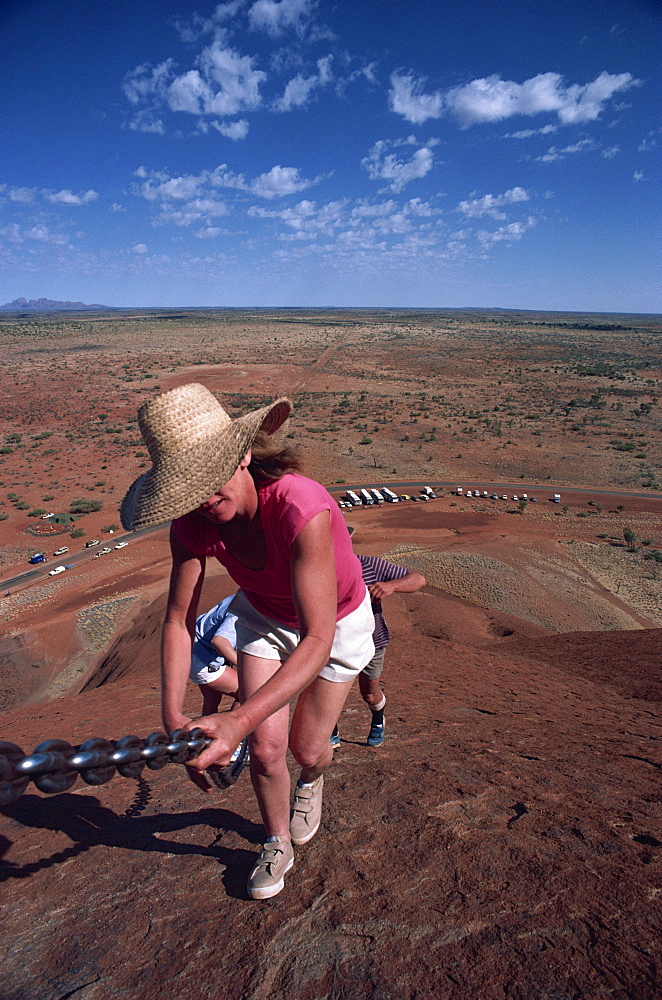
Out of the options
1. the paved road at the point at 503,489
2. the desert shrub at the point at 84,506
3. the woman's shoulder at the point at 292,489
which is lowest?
the desert shrub at the point at 84,506

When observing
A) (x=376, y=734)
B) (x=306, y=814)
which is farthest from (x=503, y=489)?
(x=306, y=814)

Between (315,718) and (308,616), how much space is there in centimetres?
63

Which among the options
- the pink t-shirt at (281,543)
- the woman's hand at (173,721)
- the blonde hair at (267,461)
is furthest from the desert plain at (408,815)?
the woman's hand at (173,721)

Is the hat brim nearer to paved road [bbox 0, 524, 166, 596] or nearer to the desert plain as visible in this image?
the desert plain

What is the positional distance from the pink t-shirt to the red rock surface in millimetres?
1055

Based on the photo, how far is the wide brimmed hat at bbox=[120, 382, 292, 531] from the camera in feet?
6.15

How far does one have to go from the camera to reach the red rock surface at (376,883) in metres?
1.71

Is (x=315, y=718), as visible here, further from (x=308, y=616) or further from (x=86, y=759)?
(x=86, y=759)

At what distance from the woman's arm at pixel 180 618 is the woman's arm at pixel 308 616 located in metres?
0.57

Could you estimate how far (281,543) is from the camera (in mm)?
2062

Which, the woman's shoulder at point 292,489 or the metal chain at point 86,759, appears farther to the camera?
the woman's shoulder at point 292,489

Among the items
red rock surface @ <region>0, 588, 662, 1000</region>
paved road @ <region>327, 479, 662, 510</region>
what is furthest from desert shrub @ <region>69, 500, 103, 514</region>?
red rock surface @ <region>0, 588, 662, 1000</region>

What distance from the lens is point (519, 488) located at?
2438 cm

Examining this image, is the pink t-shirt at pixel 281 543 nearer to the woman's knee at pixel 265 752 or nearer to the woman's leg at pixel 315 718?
the woman's leg at pixel 315 718
